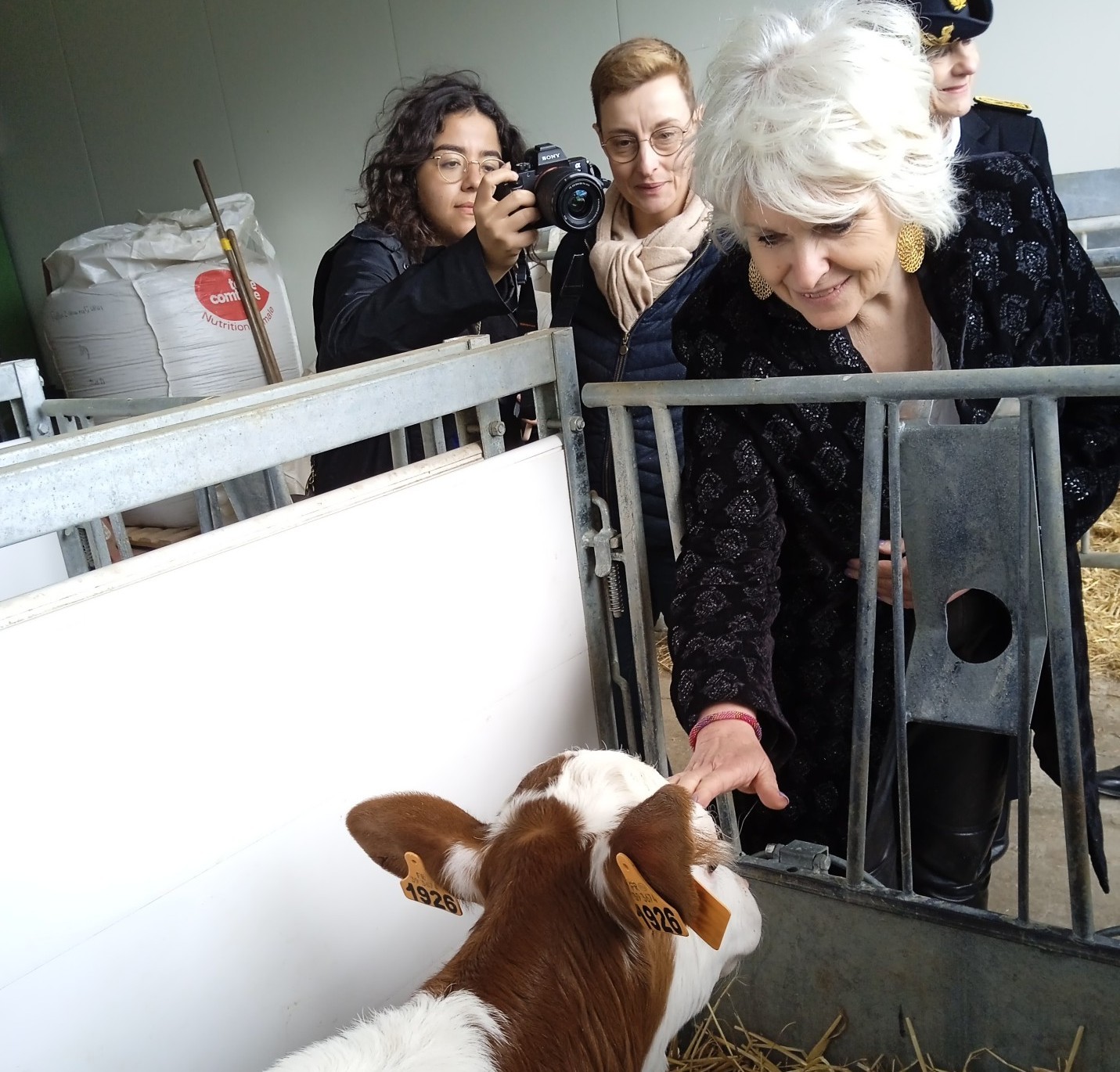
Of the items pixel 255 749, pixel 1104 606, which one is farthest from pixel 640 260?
pixel 1104 606

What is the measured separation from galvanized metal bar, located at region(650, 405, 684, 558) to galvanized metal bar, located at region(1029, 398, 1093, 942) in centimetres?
52

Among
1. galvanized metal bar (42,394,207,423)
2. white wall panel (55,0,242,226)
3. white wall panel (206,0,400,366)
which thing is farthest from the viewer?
white wall panel (55,0,242,226)

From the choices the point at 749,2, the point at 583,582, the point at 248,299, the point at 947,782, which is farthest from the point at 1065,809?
the point at 248,299

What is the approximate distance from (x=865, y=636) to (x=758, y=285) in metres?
0.49

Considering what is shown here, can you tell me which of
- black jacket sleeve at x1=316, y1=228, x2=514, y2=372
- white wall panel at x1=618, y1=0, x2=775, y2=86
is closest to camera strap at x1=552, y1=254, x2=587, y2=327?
black jacket sleeve at x1=316, y1=228, x2=514, y2=372

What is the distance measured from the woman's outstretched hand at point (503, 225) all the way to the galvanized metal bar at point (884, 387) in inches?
13.7

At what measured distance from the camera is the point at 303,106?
590 cm

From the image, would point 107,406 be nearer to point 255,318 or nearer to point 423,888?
point 423,888

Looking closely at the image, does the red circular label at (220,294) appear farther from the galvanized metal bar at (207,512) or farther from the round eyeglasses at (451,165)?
the galvanized metal bar at (207,512)

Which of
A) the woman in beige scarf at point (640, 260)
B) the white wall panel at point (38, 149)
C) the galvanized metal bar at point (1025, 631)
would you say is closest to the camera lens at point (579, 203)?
the woman in beige scarf at point (640, 260)

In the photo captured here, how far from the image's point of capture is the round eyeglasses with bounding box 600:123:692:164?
6.57 ft

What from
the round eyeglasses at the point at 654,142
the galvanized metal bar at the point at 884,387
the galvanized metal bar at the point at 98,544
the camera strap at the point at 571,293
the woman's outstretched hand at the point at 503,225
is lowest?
the galvanized metal bar at the point at 98,544

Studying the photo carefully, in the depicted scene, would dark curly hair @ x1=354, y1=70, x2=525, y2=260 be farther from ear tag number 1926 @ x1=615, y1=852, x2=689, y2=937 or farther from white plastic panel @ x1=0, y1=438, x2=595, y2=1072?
ear tag number 1926 @ x1=615, y1=852, x2=689, y2=937

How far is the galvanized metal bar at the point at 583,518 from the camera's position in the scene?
164 centimetres
